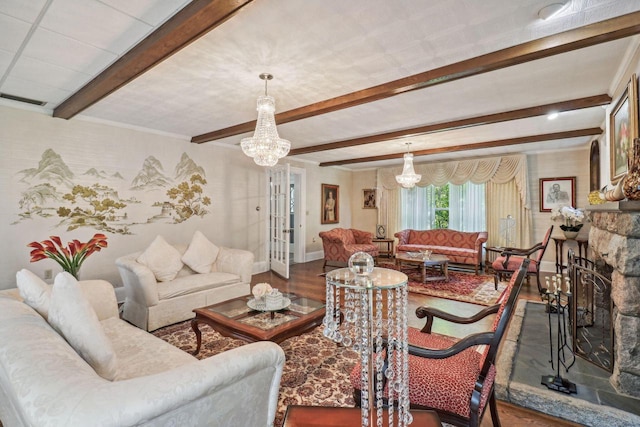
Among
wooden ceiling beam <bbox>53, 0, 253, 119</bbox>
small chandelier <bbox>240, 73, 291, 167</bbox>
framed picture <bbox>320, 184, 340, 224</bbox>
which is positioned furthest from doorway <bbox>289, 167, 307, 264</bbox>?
wooden ceiling beam <bbox>53, 0, 253, 119</bbox>

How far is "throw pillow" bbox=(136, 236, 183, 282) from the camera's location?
12.0ft

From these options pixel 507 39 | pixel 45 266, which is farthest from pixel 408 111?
pixel 45 266

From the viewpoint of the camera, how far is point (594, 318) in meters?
2.83

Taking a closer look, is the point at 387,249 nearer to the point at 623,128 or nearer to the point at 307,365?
the point at 623,128

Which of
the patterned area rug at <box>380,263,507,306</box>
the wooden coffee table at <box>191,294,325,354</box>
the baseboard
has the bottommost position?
the patterned area rug at <box>380,263,507,306</box>

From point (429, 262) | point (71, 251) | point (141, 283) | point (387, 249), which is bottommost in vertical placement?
point (387, 249)

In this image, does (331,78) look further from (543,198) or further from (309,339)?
(543,198)

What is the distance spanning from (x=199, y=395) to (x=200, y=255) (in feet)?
11.0

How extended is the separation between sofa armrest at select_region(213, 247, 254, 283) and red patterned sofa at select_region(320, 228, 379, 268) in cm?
237

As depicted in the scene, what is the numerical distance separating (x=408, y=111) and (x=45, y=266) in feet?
15.9

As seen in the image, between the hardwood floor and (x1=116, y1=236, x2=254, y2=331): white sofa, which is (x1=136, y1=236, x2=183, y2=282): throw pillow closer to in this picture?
(x1=116, y1=236, x2=254, y2=331): white sofa

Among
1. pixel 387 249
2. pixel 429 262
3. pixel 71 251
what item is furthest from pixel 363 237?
pixel 71 251

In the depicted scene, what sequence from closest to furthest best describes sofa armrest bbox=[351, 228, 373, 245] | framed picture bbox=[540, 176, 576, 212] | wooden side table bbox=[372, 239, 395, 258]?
1. framed picture bbox=[540, 176, 576, 212]
2. sofa armrest bbox=[351, 228, 373, 245]
3. wooden side table bbox=[372, 239, 395, 258]

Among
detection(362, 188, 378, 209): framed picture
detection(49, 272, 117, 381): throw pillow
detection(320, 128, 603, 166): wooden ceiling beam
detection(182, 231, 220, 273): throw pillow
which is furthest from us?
detection(362, 188, 378, 209): framed picture
